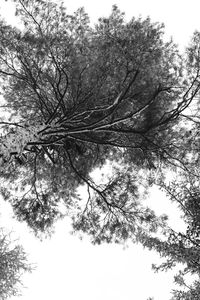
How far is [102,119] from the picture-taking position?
5.88 metres

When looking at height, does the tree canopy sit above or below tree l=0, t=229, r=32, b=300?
above

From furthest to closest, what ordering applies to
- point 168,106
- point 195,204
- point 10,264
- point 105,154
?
1. point 105,154
2. point 10,264
3. point 168,106
4. point 195,204

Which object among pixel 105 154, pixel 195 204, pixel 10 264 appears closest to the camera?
pixel 195 204

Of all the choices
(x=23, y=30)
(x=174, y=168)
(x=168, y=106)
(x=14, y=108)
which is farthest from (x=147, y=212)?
(x=23, y=30)

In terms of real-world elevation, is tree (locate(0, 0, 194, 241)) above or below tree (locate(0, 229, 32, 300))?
above

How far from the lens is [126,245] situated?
7852mm

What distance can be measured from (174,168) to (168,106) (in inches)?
64.5

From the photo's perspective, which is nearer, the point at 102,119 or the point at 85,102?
the point at 102,119

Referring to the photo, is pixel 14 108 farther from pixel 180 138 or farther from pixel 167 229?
pixel 167 229

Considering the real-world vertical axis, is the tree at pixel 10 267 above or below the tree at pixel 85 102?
below

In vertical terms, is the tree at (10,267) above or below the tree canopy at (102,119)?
below

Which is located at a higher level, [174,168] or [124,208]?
[174,168]

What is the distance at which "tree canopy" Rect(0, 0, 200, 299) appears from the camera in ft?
21.2

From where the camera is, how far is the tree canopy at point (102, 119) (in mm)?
6461
